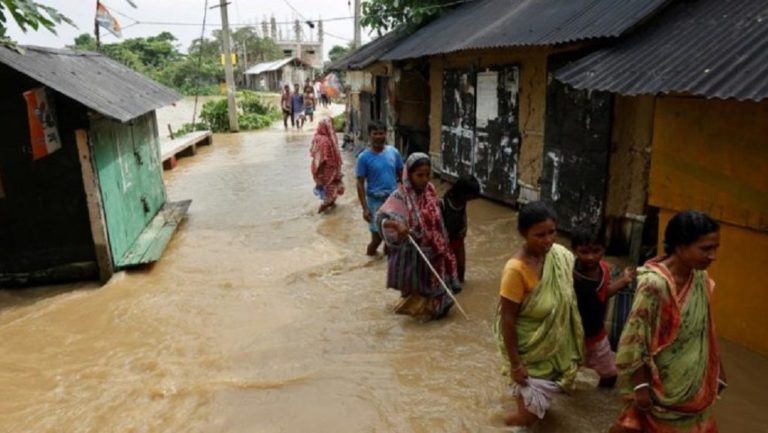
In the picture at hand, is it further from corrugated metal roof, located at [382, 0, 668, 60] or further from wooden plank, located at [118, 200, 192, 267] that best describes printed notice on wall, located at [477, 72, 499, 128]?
wooden plank, located at [118, 200, 192, 267]

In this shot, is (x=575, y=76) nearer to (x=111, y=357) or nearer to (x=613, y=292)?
(x=613, y=292)

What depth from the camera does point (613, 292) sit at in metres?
3.29

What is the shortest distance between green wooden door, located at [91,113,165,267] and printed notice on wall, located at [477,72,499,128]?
5449mm

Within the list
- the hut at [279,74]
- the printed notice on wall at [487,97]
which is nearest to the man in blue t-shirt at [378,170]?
the printed notice on wall at [487,97]

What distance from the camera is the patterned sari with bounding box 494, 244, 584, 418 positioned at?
2926 mm

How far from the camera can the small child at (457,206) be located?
492 centimetres

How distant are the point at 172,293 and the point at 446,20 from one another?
8717 millimetres

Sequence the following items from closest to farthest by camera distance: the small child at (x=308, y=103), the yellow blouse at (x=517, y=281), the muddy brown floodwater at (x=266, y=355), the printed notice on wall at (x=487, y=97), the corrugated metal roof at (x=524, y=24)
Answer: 1. the yellow blouse at (x=517, y=281)
2. the muddy brown floodwater at (x=266, y=355)
3. the corrugated metal roof at (x=524, y=24)
4. the printed notice on wall at (x=487, y=97)
5. the small child at (x=308, y=103)

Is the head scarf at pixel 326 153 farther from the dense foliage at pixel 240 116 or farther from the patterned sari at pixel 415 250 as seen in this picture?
the dense foliage at pixel 240 116

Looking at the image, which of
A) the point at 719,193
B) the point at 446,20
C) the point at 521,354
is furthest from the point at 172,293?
the point at 446,20

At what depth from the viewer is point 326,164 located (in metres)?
9.40

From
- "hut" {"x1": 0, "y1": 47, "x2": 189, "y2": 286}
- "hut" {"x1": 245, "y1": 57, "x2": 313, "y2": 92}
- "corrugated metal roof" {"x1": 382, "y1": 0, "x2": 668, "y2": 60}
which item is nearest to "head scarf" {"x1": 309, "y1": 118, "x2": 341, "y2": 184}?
"corrugated metal roof" {"x1": 382, "y1": 0, "x2": 668, "y2": 60}

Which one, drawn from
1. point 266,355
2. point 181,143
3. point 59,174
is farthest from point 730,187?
point 181,143

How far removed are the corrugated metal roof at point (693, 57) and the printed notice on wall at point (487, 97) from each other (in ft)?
10.7
